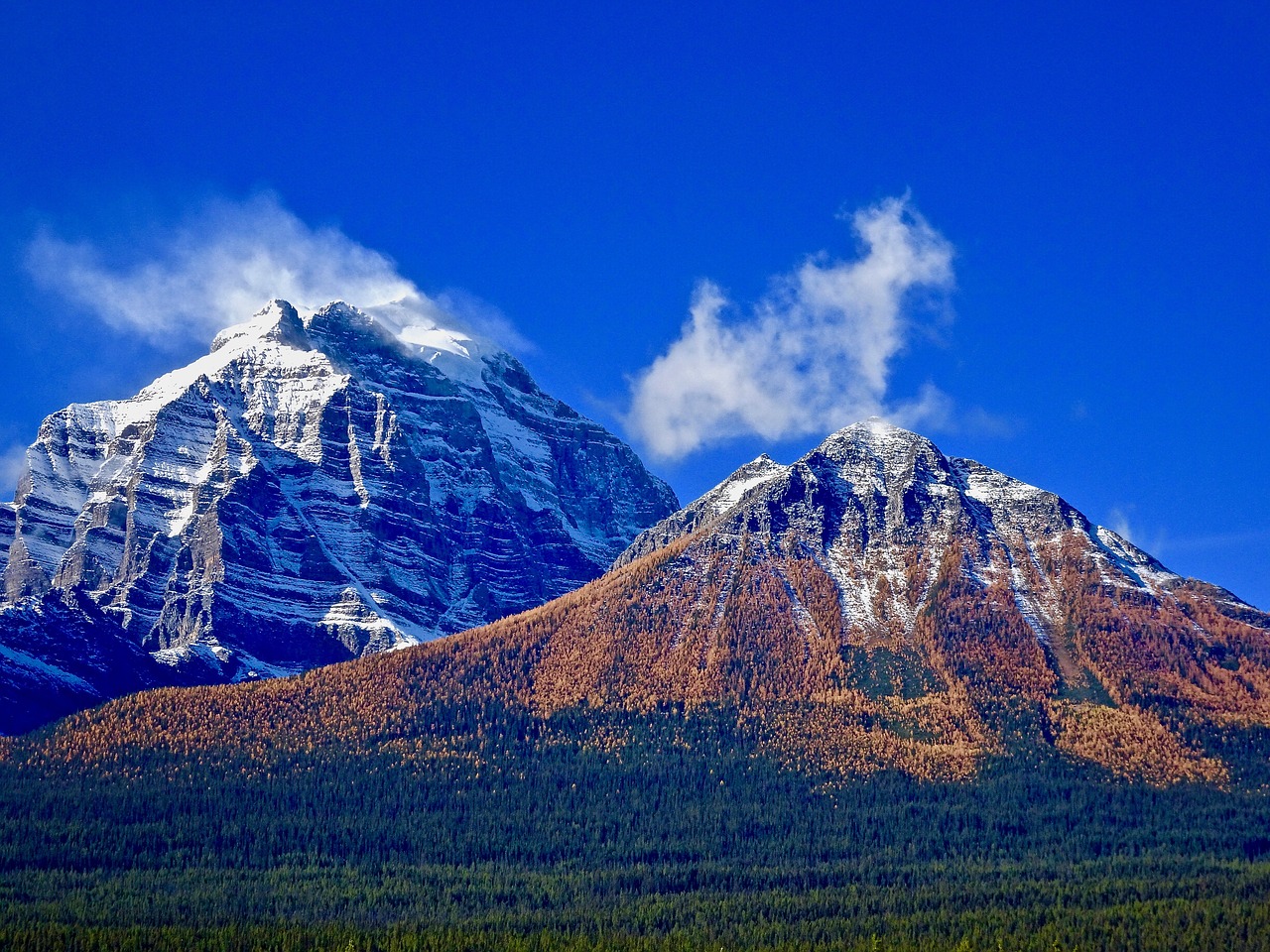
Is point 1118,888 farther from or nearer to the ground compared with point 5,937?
farther from the ground

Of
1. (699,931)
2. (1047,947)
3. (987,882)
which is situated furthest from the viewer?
(987,882)

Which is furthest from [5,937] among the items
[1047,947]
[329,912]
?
[1047,947]

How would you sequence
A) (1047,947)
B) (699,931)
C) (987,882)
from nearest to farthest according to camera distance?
1. (1047,947)
2. (699,931)
3. (987,882)

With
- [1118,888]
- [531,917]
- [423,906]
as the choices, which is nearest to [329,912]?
[423,906]

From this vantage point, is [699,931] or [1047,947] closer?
[1047,947]

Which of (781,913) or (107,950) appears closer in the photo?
(107,950)

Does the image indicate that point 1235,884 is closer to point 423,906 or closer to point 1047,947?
point 1047,947

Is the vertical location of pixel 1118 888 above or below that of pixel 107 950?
above

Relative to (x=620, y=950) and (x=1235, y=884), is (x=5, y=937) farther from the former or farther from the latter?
(x=1235, y=884)
